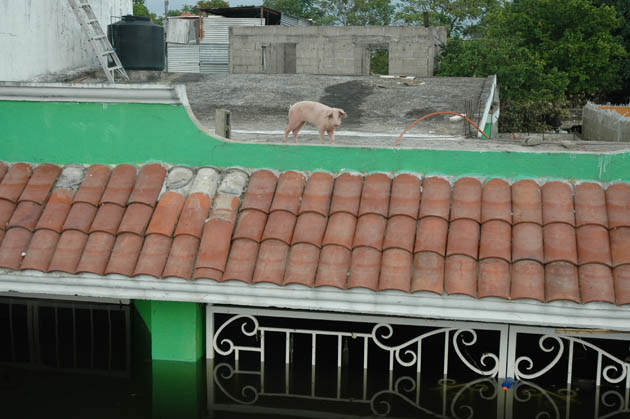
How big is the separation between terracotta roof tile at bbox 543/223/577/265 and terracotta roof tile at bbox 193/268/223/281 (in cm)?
218

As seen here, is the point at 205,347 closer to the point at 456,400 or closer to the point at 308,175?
the point at 308,175

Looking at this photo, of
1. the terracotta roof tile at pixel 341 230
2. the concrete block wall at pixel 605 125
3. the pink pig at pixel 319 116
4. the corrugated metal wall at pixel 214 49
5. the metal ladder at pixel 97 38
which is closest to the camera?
the terracotta roof tile at pixel 341 230

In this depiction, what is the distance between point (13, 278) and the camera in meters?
5.20

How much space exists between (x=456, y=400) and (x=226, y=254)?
6.48ft

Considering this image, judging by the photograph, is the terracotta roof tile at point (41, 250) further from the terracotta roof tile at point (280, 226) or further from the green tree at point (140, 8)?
the green tree at point (140, 8)

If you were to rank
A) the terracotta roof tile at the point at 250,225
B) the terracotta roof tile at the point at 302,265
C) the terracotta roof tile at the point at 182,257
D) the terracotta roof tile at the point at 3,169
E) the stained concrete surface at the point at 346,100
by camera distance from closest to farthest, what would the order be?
the terracotta roof tile at the point at 302,265
the terracotta roof tile at the point at 182,257
the terracotta roof tile at the point at 250,225
the terracotta roof tile at the point at 3,169
the stained concrete surface at the point at 346,100

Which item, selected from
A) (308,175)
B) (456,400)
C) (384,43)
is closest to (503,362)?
(456,400)

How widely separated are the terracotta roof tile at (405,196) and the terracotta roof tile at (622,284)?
1.38 meters

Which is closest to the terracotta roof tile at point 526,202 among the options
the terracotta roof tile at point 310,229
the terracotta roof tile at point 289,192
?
the terracotta roof tile at point 310,229

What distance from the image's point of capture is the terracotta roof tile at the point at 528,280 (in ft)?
15.4

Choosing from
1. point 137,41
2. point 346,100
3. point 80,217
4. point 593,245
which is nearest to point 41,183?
point 80,217

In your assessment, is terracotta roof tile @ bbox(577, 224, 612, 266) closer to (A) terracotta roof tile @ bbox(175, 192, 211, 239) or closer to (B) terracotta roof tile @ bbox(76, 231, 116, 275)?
(A) terracotta roof tile @ bbox(175, 192, 211, 239)

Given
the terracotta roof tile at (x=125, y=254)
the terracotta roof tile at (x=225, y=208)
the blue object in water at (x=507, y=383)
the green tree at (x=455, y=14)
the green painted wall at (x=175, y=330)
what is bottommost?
the blue object in water at (x=507, y=383)

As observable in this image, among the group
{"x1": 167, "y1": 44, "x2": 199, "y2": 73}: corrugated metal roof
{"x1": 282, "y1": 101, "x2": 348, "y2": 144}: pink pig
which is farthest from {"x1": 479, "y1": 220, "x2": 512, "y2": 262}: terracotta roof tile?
{"x1": 167, "y1": 44, "x2": 199, "y2": 73}: corrugated metal roof
